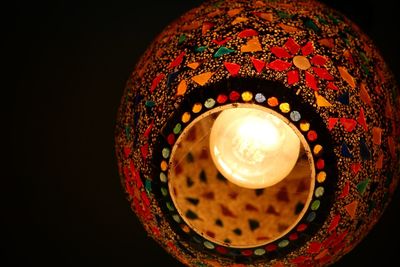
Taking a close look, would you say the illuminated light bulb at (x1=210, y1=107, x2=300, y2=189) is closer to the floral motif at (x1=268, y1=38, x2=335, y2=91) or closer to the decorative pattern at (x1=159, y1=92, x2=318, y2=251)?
the decorative pattern at (x1=159, y1=92, x2=318, y2=251)

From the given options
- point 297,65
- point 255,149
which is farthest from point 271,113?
point 255,149

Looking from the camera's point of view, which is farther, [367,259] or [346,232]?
[367,259]

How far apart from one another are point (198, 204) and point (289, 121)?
266mm

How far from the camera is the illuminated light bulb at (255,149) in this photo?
937 mm

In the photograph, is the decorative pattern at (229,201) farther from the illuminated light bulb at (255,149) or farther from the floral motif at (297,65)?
the floral motif at (297,65)

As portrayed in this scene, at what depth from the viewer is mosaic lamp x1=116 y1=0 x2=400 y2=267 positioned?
731 millimetres

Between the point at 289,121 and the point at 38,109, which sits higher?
the point at 38,109

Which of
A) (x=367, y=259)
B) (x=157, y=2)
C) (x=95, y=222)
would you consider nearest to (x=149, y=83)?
(x=157, y=2)

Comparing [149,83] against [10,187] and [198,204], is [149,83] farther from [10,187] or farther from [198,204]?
[10,187]

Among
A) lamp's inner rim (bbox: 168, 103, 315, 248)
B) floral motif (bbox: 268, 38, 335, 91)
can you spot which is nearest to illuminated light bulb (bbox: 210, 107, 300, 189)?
lamp's inner rim (bbox: 168, 103, 315, 248)

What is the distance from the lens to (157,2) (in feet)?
4.28

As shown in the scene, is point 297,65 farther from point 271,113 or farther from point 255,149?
point 255,149

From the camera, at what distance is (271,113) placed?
73 centimetres

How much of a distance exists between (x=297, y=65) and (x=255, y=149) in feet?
0.78
